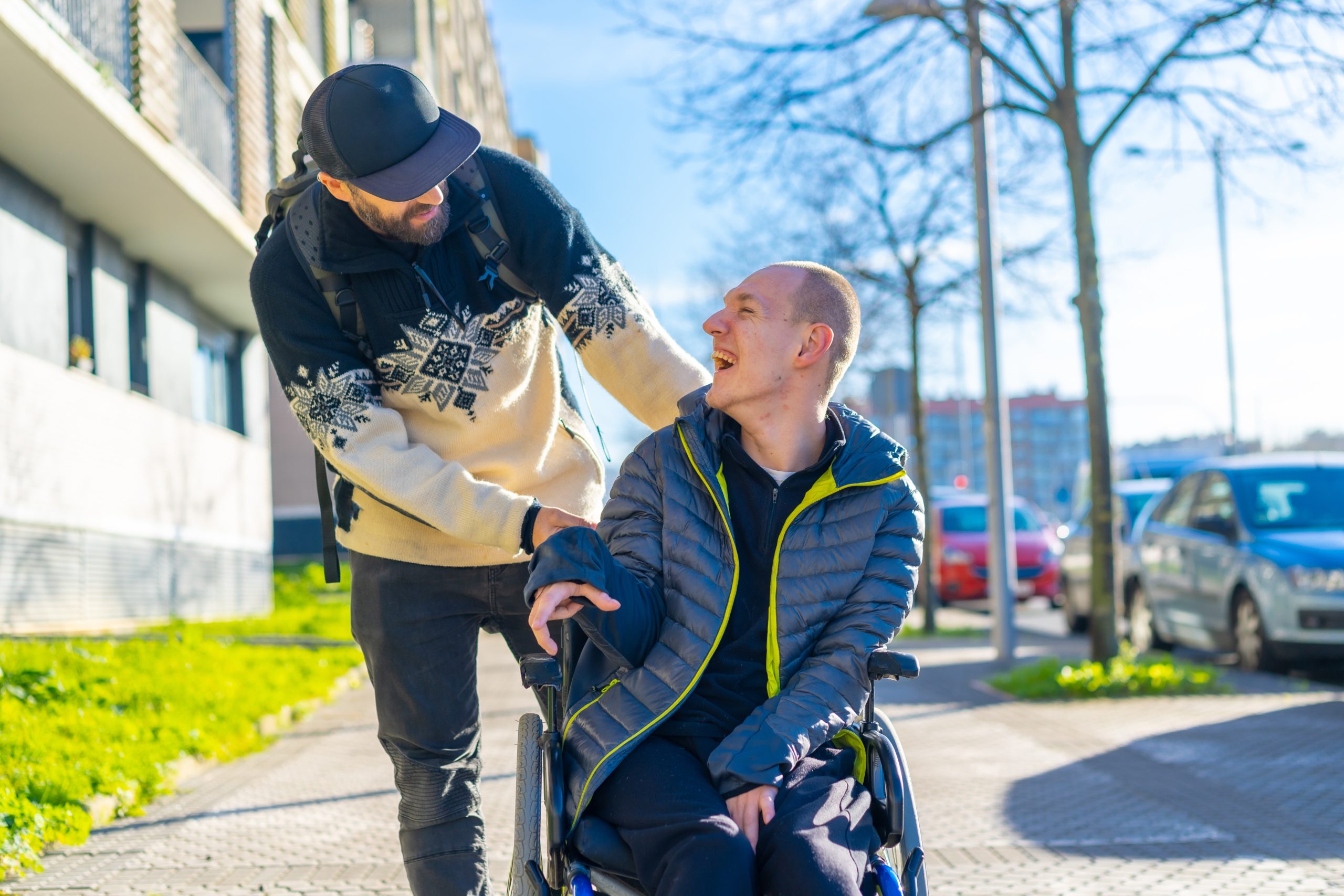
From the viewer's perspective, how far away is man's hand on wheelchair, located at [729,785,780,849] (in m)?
2.50

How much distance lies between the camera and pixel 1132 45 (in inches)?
377

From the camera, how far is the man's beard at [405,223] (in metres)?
2.98

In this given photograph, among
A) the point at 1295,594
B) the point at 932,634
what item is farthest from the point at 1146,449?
the point at 1295,594

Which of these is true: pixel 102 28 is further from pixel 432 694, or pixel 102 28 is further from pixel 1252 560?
pixel 1252 560

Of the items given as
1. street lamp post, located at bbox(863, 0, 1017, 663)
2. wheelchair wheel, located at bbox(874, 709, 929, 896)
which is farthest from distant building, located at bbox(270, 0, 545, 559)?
wheelchair wheel, located at bbox(874, 709, 929, 896)

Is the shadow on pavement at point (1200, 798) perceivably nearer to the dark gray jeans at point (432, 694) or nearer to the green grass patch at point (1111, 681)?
the green grass patch at point (1111, 681)

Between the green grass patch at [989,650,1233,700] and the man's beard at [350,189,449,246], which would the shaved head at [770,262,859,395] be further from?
the green grass patch at [989,650,1233,700]

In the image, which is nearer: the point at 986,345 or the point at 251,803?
the point at 251,803

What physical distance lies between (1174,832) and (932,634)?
10.5m

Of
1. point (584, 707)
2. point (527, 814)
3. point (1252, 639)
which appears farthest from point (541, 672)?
point (1252, 639)

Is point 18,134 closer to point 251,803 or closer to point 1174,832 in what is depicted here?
point 251,803

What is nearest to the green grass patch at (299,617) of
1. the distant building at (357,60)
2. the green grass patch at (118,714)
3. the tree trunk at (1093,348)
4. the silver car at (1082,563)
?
the green grass patch at (118,714)

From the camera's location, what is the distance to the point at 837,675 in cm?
271

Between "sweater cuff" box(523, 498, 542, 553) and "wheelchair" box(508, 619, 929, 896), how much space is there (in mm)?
260
